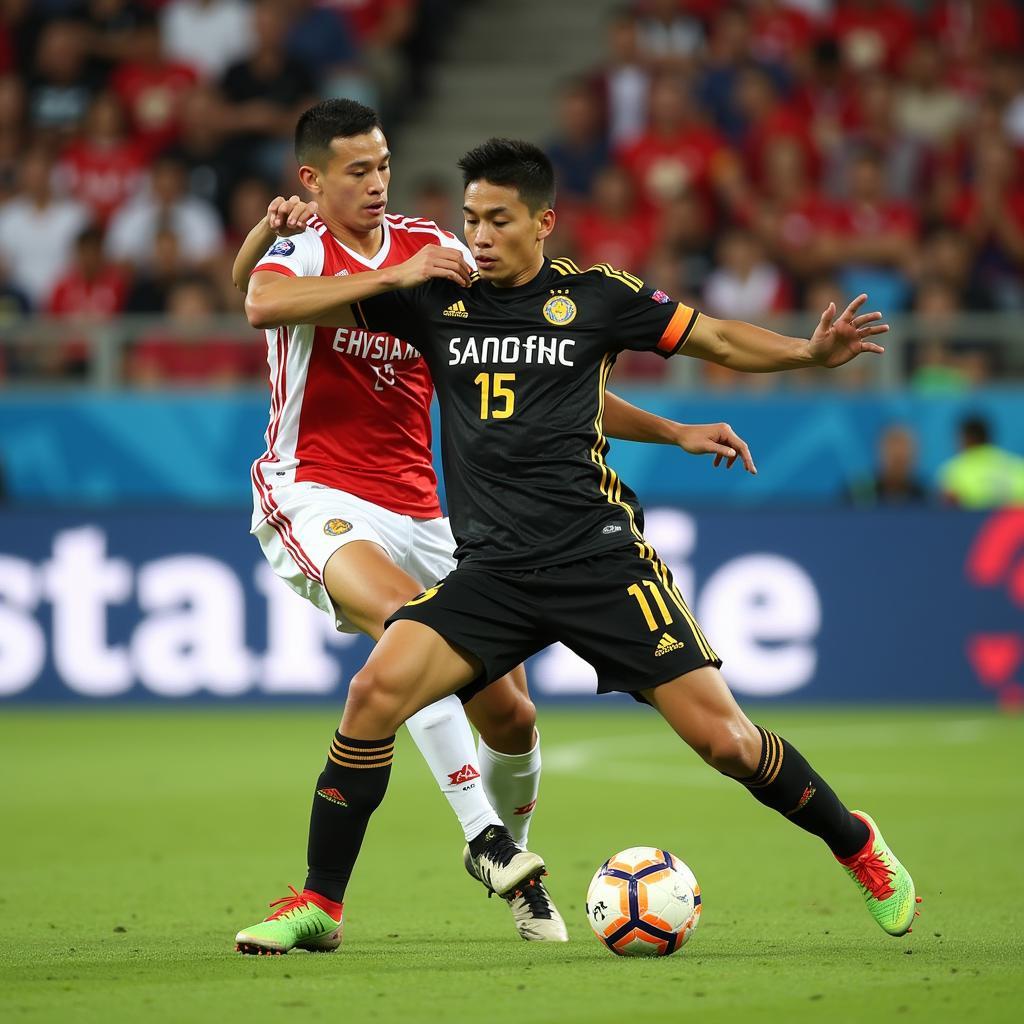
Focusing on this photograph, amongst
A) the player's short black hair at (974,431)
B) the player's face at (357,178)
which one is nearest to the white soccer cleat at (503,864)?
the player's face at (357,178)

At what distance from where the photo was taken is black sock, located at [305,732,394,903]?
5.51 m

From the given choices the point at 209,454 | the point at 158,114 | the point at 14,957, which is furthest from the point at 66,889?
the point at 158,114

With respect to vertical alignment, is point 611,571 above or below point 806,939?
above

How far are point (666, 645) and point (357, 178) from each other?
1918 millimetres

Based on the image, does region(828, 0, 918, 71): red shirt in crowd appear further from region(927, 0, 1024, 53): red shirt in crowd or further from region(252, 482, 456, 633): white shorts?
region(252, 482, 456, 633): white shorts

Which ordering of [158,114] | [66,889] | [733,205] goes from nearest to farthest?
[66,889], [733,205], [158,114]

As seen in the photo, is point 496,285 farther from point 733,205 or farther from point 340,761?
point 733,205

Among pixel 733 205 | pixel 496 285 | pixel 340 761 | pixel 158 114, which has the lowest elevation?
pixel 340 761

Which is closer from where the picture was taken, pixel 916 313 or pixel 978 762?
pixel 978 762

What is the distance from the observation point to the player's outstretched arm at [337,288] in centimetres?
559

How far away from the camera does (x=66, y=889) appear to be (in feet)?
23.0

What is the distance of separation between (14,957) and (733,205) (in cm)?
1117

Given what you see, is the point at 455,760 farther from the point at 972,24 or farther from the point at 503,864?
the point at 972,24

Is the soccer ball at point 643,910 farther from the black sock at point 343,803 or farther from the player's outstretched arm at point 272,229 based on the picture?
the player's outstretched arm at point 272,229
